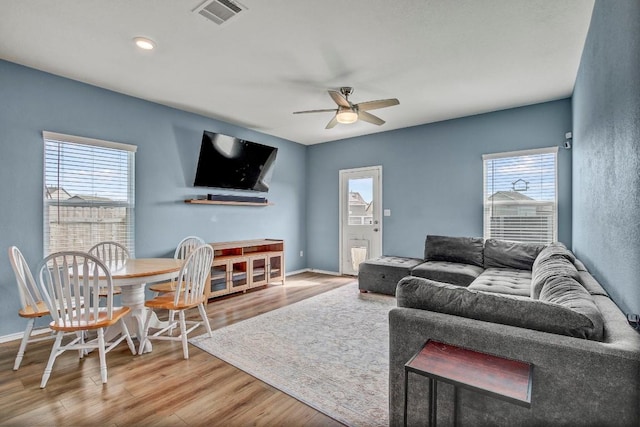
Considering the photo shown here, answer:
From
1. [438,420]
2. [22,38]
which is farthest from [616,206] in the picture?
[22,38]

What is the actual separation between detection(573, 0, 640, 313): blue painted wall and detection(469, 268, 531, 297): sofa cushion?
0.59 m

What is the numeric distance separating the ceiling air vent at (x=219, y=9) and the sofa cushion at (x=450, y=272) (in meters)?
3.45

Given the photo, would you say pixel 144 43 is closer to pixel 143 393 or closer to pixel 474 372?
pixel 143 393

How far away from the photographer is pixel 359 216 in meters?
6.06

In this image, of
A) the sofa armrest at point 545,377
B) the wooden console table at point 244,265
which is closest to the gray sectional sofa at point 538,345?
the sofa armrest at point 545,377

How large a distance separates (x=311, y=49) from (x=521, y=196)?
346 centimetres

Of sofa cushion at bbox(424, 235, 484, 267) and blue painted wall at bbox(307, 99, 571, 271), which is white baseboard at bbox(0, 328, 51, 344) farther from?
sofa cushion at bbox(424, 235, 484, 267)

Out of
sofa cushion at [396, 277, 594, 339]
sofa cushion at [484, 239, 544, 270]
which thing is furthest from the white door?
sofa cushion at [396, 277, 594, 339]

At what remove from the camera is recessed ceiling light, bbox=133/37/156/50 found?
2.69 meters

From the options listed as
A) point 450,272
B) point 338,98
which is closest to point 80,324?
point 338,98

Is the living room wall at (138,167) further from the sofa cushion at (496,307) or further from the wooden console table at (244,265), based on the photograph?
the sofa cushion at (496,307)

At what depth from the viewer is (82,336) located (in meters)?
2.76

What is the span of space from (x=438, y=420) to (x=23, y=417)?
93.0 inches

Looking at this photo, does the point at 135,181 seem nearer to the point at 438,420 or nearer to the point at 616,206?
the point at 438,420
